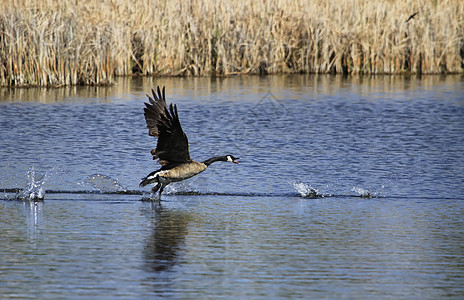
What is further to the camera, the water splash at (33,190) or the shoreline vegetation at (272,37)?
the shoreline vegetation at (272,37)

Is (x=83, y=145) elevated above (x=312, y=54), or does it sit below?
below

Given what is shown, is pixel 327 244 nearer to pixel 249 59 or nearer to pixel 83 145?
pixel 83 145

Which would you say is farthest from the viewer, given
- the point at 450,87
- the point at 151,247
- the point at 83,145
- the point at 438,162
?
the point at 450,87

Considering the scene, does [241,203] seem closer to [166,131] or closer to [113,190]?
[166,131]

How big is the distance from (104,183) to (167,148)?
119 cm

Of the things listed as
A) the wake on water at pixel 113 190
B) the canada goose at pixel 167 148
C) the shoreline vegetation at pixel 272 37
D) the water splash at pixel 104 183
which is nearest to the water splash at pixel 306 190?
the wake on water at pixel 113 190

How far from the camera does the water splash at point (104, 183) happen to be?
31.4 ft

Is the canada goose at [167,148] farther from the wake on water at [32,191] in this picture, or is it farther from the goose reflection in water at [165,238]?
the wake on water at [32,191]

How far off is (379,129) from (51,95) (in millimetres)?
7618

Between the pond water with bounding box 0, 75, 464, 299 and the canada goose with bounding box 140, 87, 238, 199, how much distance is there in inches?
11.7

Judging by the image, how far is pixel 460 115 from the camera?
54.5 ft

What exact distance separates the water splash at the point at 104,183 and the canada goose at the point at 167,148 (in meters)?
0.52

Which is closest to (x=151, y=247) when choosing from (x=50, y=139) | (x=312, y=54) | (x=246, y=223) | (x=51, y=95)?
(x=246, y=223)

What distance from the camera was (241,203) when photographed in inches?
351
